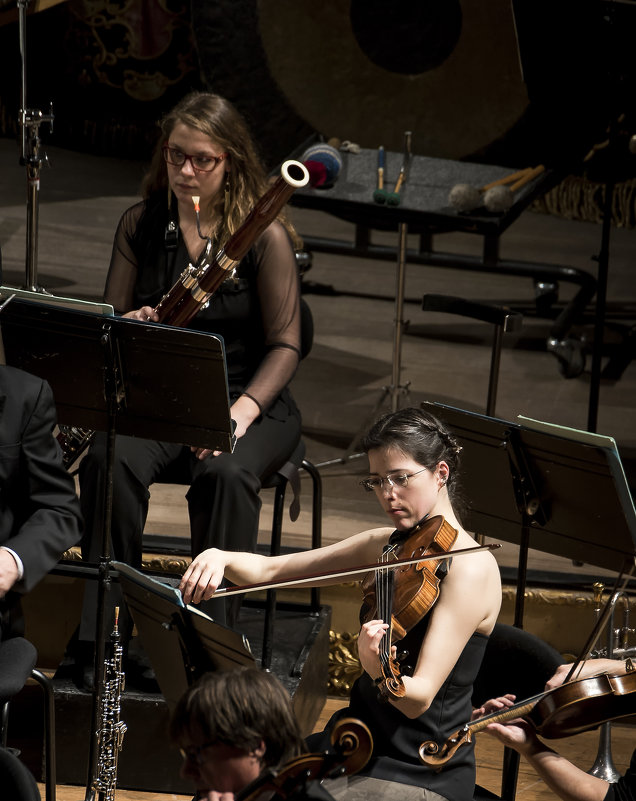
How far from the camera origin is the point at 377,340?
5.42 m

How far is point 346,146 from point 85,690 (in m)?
2.57

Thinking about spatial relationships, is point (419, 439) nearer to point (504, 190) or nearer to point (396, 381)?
point (396, 381)

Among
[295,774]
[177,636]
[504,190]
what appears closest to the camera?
[295,774]

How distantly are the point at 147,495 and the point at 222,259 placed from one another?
0.59 meters

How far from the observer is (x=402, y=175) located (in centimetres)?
468

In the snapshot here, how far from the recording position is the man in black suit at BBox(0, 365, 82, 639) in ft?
8.01

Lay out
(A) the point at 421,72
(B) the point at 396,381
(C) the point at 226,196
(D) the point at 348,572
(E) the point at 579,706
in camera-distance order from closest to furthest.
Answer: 1. (E) the point at 579,706
2. (D) the point at 348,572
3. (C) the point at 226,196
4. (B) the point at 396,381
5. (A) the point at 421,72

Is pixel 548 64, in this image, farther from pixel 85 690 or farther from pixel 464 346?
pixel 85 690

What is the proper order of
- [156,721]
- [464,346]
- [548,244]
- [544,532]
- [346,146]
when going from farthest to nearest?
[548,244]
[464,346]
[346,146]
[156,721]
[544,532]

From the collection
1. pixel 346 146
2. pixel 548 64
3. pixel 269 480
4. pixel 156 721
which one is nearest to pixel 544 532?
pixel 269 480

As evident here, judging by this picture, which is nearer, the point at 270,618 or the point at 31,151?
the point at 270,618

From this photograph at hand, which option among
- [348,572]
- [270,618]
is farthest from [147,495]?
[348,572]

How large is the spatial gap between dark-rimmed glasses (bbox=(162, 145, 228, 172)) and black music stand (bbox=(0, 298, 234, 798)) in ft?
2.25

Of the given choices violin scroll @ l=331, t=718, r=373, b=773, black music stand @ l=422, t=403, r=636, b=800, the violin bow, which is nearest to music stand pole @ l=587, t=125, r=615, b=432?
black music stand @ l=422, t=403, r=636, b=800
